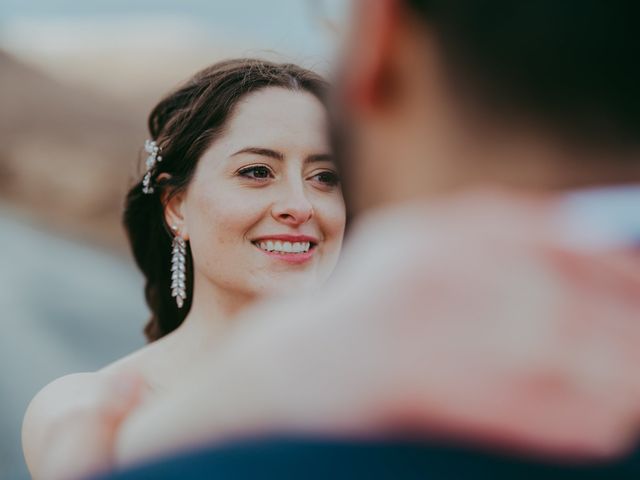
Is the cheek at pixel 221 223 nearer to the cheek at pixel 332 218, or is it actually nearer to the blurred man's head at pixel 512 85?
the cheek at pixel 332 218

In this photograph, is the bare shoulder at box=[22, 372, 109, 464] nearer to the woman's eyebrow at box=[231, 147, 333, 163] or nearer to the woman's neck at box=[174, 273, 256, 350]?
the woman's neck at box=[174, 273, 256, 350]

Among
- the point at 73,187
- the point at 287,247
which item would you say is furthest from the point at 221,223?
the point at 73,187

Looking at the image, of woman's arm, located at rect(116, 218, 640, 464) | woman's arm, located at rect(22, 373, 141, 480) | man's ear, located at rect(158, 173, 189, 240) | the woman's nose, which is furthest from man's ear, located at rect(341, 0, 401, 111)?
man's ear, located at rect(158, 173, 189, 240)

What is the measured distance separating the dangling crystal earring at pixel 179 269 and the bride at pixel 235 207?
4 centimetres

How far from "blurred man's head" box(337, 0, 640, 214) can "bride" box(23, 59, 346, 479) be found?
112cm

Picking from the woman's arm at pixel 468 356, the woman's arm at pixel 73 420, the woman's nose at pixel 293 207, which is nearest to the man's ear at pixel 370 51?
the woman's arm at pixel 468 356

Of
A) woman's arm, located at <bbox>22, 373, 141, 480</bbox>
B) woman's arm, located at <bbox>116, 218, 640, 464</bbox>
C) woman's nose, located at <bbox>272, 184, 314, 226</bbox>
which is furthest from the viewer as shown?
woman's nose, located at <bbox>272, 184, 314, 226</bbox>

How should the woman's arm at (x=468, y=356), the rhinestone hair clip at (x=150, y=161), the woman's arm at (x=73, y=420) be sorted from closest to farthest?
the woman's arm at (x=468, y=356)
the woman's arm at (x=73, y=420)
the rhinestone hair clip at (x=150, y=161)

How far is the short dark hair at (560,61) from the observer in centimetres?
59

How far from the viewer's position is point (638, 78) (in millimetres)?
601

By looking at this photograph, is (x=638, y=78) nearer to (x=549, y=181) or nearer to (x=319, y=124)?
(x=549, y=181)

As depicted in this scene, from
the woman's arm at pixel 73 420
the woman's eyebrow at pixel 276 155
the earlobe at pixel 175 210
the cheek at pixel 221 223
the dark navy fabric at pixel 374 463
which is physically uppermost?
the woman's eyebrow at pixel 276 155

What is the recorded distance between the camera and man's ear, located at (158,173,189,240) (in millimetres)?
1910

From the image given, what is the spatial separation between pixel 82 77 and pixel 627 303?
18.2 m
